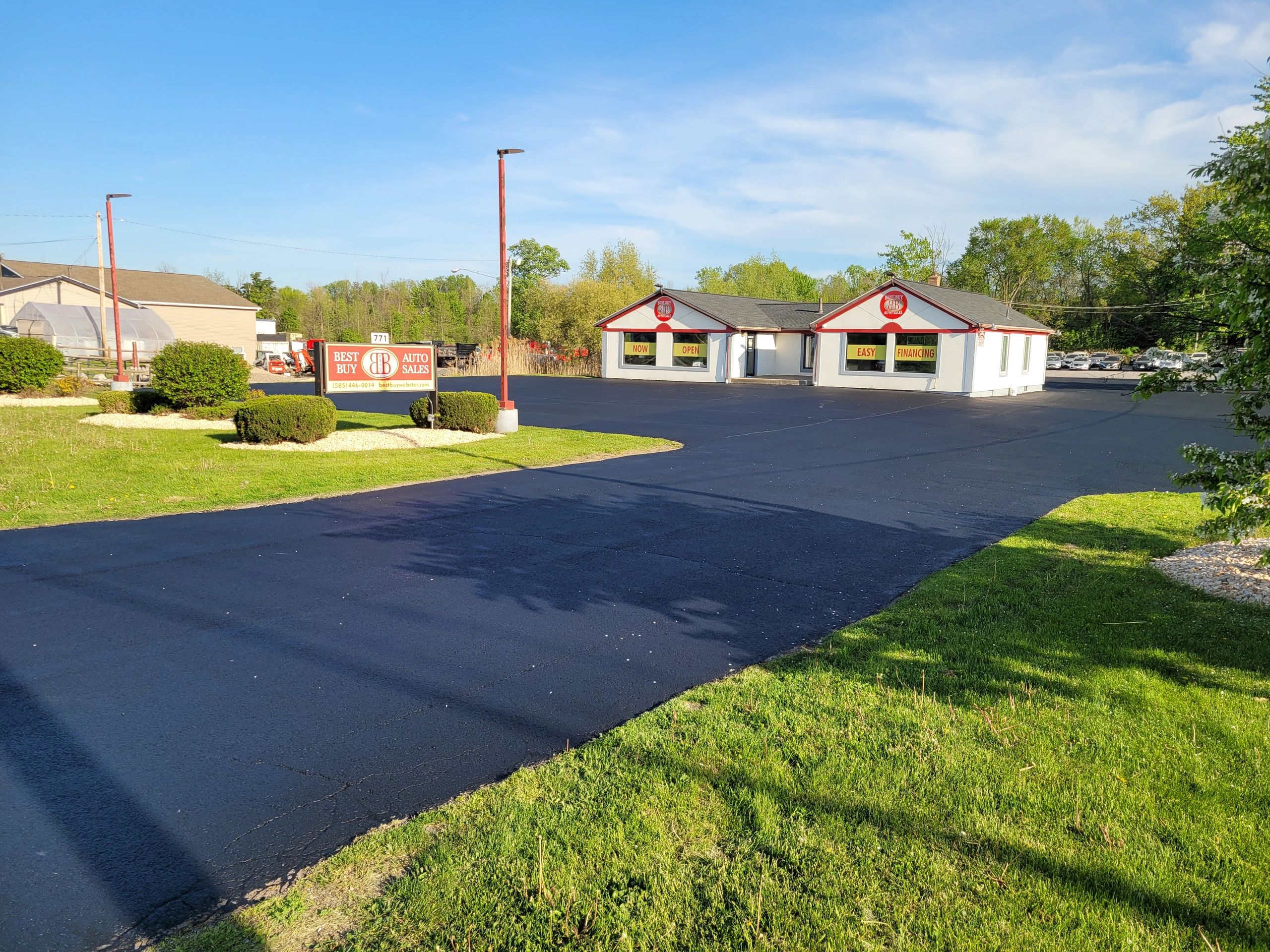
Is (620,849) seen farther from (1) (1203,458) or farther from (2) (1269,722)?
(1) (1203,458)

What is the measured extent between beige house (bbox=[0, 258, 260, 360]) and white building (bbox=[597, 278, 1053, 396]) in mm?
25138

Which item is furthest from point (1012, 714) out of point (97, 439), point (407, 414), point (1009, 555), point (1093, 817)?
point (407, 414)

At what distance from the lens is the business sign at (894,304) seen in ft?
126

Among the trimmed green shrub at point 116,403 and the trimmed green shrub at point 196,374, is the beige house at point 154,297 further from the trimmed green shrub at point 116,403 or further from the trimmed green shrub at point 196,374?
the trimmed green shrub at point 196,374

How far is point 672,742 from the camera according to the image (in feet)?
15.3

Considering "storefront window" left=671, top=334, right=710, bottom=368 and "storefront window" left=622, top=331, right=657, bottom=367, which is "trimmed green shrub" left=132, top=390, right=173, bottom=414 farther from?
"storefront window" left=622, top=331, right=657, bottom=367

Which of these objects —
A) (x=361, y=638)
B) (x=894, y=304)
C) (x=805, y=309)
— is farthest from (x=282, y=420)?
(x=805, y=309)

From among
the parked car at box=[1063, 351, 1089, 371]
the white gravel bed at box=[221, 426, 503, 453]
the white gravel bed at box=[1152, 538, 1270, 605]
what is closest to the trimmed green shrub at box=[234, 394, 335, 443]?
the white gravel bed at box=[221, 426, 503, 453]

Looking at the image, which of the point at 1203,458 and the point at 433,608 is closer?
the point at 1203,458

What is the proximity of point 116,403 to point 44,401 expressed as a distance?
7.40 meters

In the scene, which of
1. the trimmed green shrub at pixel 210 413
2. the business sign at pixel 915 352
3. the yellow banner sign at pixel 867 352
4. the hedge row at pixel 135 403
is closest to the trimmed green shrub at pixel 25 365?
the hedge row at pixel 135 403

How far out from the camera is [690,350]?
152ft

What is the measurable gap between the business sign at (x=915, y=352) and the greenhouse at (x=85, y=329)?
37626 millimetres

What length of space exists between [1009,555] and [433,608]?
19.6 ft
